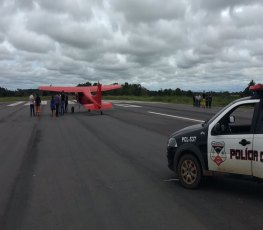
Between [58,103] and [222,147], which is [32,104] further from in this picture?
[222,147]

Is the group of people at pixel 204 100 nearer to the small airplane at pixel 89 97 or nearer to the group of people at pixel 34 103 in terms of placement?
the small airplane at pixel 89 97

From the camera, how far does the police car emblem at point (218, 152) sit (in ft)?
23.7

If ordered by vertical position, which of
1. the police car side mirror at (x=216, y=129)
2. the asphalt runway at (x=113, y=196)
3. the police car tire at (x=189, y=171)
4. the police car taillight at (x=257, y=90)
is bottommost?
the asphalt runway at (x=113, y=196)

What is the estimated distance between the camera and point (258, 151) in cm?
663

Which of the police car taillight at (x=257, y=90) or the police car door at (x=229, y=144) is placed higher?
the police car taillight at (x=257, y=90)

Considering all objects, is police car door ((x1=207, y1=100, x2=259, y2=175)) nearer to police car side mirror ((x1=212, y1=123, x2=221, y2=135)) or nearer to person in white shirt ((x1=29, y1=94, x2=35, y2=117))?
police car side mirror ((x1=212, y1=123, x2=221, y2=135))

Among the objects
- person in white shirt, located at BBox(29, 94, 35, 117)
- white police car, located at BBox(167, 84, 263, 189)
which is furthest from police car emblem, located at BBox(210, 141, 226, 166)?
person in white shirt, located at BBox(29, 94, 35, 117)

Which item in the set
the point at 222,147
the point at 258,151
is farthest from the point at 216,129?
the point at 258,151

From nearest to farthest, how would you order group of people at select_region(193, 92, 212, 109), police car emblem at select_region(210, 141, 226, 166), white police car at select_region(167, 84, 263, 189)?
white police car at select_region(167, 84, 263, 189) < police car emblem at select_region(210, 141, 226, 166) < group of people at select_region(193, 92, 212, 109)

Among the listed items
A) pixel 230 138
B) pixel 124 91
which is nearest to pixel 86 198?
pixel 230 138

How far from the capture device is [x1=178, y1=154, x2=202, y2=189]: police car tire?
7699 mm

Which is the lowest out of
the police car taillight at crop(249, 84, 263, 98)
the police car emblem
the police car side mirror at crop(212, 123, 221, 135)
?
the police car emblem

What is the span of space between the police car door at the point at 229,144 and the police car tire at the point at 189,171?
1.06 ft

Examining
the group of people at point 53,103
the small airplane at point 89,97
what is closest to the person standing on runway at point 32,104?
the group of people at point 53,103
